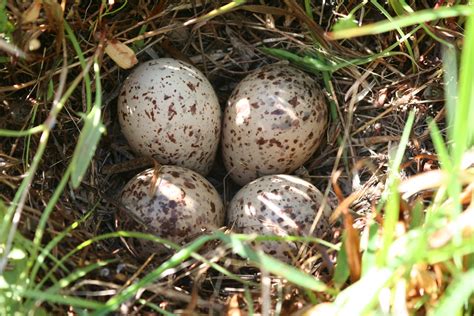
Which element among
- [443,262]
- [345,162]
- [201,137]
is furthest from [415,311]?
[201,137]

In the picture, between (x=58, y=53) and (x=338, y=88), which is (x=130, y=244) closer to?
(x=58, y=53)

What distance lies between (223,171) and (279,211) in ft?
1.59

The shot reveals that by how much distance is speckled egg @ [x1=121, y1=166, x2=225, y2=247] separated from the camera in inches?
77.5

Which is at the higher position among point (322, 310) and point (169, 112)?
point (169, 112)

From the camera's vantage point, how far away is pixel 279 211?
1.99 m

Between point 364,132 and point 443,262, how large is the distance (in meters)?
0.83

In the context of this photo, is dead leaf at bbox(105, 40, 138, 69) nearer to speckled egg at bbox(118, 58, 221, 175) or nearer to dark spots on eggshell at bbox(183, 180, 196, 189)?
speckled egg at bbox(118, 58, 221, 175)

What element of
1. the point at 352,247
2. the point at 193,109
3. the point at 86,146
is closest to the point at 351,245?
the point at 352,247

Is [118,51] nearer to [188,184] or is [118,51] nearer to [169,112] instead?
[169,112]

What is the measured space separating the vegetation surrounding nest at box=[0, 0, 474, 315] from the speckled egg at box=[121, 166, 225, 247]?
60 mm

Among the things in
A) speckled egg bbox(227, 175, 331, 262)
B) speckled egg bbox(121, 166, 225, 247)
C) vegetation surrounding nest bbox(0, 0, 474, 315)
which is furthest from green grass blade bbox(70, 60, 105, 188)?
speckled egg bbox(227, 175, 331, 262)

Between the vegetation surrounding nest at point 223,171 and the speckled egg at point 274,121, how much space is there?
9cm

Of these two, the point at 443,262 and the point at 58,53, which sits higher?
the point at 58,53

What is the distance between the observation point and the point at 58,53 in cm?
195
